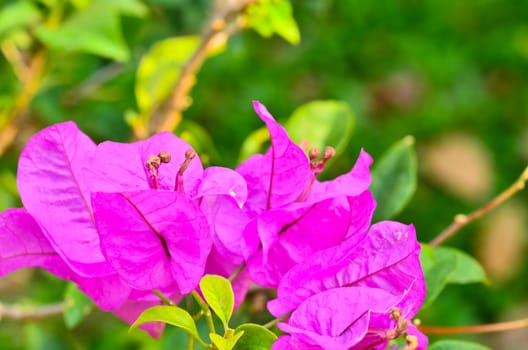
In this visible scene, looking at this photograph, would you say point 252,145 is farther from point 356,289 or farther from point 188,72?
point 356,289

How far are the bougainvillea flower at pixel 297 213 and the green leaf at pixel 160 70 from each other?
33cm

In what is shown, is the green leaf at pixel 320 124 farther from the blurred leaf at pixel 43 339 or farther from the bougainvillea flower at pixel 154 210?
the blurred leaf at pixel 43 339

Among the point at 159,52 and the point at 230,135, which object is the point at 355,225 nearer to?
the point at 159,52

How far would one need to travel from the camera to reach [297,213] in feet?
1.73

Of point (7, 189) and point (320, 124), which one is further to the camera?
point (7, 189)

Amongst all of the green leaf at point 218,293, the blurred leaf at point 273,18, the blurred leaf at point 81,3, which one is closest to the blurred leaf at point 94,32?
the blurred leaf at point 81,3

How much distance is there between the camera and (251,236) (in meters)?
0.53

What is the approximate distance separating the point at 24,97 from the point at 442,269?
20.1 inches

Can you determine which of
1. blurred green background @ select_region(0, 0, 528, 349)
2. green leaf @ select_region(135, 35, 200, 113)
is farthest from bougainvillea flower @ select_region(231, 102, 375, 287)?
blurred green background @ select_region(0, 0, 528, 349)

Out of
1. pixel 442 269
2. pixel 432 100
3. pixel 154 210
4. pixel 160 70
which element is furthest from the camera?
pixel 432 100

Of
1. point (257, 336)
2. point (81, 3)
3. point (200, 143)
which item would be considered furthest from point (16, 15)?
point (257, 336)

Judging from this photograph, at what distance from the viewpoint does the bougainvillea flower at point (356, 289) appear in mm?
478

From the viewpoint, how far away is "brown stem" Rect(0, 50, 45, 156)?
92cm

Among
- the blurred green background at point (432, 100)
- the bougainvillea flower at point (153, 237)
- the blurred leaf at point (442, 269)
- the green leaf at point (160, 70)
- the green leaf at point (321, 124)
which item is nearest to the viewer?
the bougainvillea flower at point (153, 237)
